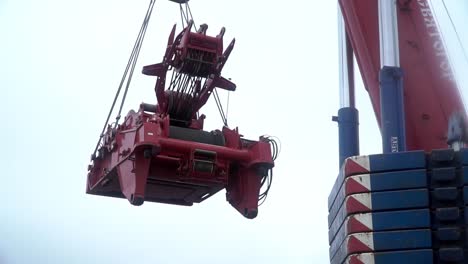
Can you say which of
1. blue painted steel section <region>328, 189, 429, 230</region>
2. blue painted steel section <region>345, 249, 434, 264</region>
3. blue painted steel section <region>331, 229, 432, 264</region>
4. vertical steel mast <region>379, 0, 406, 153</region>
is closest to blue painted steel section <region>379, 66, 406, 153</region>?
vertical steel mast <region>379, 0, 406, 153</region>

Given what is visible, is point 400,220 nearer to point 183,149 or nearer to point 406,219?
point 406,219

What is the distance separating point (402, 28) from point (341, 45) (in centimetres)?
114

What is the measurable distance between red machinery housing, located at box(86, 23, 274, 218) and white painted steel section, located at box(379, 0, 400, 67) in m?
1.86

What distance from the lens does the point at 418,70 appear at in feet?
26.4

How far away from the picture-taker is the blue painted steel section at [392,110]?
23.3 ft

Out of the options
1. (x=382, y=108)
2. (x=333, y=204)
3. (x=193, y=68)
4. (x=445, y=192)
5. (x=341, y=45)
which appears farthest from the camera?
(x=341, y=45)

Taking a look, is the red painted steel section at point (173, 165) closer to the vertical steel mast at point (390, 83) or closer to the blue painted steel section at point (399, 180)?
the vertical steel mast at point (390, 83)

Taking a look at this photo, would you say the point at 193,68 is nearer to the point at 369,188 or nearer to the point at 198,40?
the point at 198,40

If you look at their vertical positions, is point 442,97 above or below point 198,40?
below

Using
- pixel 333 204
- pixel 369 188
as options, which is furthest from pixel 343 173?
pixel 333 204

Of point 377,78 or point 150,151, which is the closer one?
point 150,151

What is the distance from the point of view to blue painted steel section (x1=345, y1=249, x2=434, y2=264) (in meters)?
5.69

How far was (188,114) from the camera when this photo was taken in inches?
350

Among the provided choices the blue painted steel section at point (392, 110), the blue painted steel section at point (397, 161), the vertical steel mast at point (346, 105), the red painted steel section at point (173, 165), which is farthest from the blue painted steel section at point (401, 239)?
the red painted steel section at point (173, 165)
